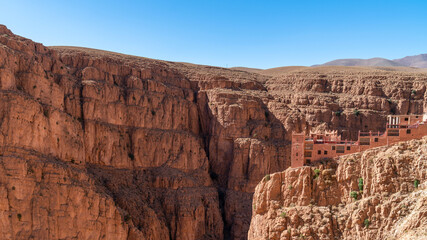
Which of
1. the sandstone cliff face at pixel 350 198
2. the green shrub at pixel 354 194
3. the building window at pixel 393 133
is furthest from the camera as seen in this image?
the building window at pixel 393 133

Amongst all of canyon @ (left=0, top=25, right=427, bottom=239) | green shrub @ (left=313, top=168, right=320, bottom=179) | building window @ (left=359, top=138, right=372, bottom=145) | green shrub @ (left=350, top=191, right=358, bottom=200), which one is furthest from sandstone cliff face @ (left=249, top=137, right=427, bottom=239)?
building window @ (left=359, top=138, right=372, bottom=145)

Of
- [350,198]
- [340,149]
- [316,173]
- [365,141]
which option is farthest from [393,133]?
[316,173]

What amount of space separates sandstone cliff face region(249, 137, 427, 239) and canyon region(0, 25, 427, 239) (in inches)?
51.1

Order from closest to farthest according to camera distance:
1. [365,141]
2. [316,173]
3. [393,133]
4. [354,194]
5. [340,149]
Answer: [354,194]
[393,133]
[316,173]
[365,141]
[340,149]

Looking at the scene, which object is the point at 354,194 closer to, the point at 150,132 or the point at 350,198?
the point at 350,198

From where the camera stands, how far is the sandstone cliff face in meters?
58.0

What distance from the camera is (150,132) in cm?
9719

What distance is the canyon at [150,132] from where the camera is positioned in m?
75.1

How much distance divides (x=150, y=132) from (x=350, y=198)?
42119 millimetres

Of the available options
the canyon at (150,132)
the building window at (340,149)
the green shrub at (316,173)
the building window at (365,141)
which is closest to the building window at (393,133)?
the building window at (365,141)

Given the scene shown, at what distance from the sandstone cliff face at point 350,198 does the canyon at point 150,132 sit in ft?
4.26

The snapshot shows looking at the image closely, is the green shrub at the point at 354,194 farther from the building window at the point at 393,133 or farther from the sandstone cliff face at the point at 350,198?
the building window at the point at 393,133

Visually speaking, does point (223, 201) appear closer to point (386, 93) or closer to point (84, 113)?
point (84, 113)

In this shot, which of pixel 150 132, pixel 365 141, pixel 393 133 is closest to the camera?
Answer: pixel 393 133
